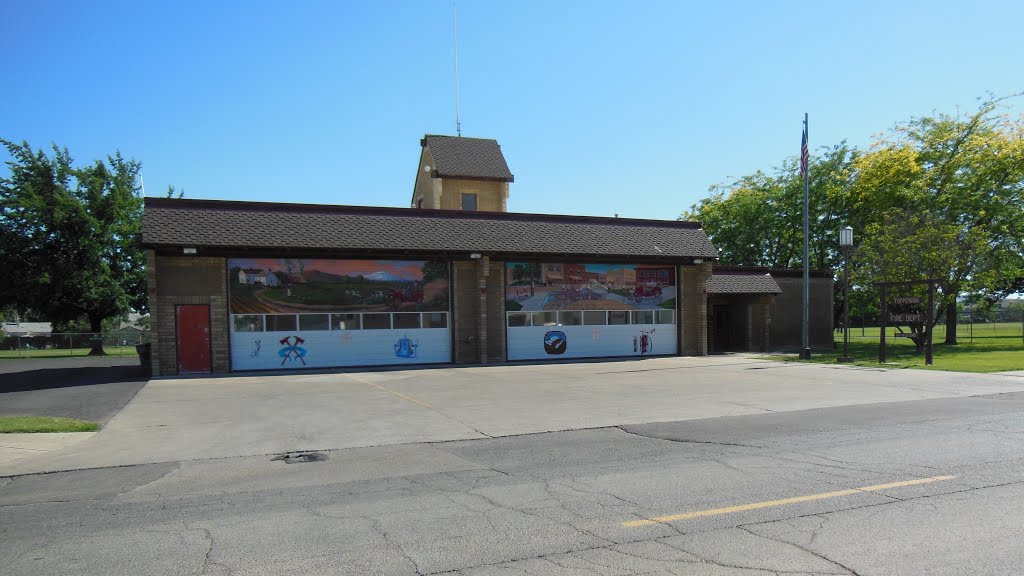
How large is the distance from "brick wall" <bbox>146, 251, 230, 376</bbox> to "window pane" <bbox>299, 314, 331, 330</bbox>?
2.45m

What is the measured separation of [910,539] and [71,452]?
10216 mm

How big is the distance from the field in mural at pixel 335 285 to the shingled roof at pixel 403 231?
809 mm

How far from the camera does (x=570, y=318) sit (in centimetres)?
2698

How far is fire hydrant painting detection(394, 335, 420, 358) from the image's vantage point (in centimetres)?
2416

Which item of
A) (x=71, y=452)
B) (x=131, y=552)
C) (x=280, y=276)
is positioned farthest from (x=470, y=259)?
(x=131, y=552)

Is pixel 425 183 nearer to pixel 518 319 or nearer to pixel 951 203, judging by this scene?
pixel 518 319

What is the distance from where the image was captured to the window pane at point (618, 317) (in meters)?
27.6

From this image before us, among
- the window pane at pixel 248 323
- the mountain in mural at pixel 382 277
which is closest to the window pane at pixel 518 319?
the mountain in mural at pixel 382 277

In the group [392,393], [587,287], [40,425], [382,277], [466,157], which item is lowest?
[392,393]

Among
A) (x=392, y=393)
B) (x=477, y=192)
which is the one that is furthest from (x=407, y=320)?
(x=477, y=192)

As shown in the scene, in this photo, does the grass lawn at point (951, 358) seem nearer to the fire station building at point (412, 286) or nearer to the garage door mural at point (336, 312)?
the fire station building at point (412, 286)

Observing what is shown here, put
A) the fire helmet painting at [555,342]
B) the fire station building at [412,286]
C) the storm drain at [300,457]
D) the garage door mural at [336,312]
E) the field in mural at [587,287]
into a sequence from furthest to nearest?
the fire helmet painting at [555,342] → the field in mural at [587,287] → the garage door mural at [336,312] → the fire station building at [412,286] → the storm drain at [300,457]

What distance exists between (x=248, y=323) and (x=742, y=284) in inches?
863

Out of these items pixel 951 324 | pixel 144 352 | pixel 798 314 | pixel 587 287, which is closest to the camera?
pixel 144 352
